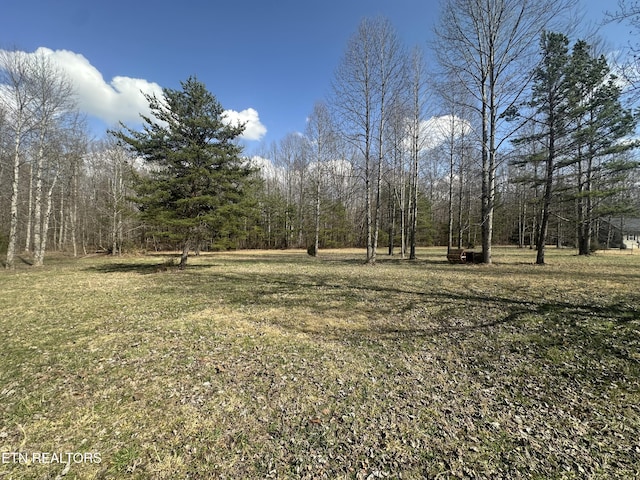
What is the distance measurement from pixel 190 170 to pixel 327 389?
37.0ft

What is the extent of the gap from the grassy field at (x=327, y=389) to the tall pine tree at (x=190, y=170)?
5720mm

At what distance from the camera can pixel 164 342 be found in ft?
15.3

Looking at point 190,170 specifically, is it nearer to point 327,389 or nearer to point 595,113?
point 327,389

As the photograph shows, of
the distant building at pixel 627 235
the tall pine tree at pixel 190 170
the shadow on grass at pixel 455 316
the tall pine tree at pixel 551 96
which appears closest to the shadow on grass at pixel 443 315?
the shadow on grass at pixel 455 316

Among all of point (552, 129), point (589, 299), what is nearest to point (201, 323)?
point (589, 299)

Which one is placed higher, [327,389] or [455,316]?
[455,316]

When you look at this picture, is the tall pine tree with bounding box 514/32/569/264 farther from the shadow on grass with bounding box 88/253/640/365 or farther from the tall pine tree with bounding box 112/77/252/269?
the tall pine tree with bounding box 112/77/252/269

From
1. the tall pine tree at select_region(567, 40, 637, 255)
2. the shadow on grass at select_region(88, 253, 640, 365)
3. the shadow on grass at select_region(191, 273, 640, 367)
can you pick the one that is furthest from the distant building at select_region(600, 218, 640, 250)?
the shadow on grass at select_region(191, 273, 640, 367)

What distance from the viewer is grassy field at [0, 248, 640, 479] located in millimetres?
2342

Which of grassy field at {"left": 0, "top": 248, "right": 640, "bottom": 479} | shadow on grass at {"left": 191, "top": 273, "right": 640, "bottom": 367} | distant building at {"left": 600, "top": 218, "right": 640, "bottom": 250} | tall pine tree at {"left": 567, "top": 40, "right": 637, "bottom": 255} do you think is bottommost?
grassy field at {"left": 0, "top": 248, "right": 640, "bottom": 479}

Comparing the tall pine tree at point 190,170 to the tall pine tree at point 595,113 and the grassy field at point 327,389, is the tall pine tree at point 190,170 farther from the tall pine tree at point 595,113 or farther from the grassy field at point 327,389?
the tall pine tree at point 595,113

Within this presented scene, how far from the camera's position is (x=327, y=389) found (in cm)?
340

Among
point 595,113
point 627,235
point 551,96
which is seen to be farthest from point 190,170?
Answer: point 627,235

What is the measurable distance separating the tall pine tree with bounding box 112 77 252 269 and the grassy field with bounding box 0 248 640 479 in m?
5.72
